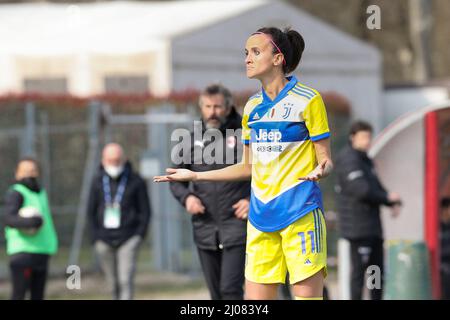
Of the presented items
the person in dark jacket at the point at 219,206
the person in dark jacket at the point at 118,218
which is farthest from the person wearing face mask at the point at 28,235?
the person in dark jacket at the point at 219,206

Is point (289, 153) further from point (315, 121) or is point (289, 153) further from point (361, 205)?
point (361, 205)

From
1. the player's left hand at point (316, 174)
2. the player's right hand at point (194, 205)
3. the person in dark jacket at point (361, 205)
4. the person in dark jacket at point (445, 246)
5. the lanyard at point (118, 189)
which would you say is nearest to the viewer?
the player's left hand at point (316, 174)

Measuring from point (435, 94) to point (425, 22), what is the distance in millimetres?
11595

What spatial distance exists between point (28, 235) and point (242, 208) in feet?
10.2

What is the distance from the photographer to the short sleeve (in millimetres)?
7324

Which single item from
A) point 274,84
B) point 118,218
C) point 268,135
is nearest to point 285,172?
point 268,135

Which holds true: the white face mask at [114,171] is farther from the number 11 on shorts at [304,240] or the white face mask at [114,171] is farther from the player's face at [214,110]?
the number 11 on shorts at [304,240]

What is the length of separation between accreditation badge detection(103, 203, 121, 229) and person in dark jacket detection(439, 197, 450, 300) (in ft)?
12.0

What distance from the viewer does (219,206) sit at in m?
10.1

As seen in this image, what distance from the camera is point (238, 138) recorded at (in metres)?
9.85

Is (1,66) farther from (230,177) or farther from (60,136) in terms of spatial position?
(230,177)

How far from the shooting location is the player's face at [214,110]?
9.88 m

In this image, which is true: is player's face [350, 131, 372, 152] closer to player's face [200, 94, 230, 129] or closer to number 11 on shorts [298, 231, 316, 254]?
player's face [200, 94, 230, 129]

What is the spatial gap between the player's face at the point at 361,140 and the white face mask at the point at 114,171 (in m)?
2.40
